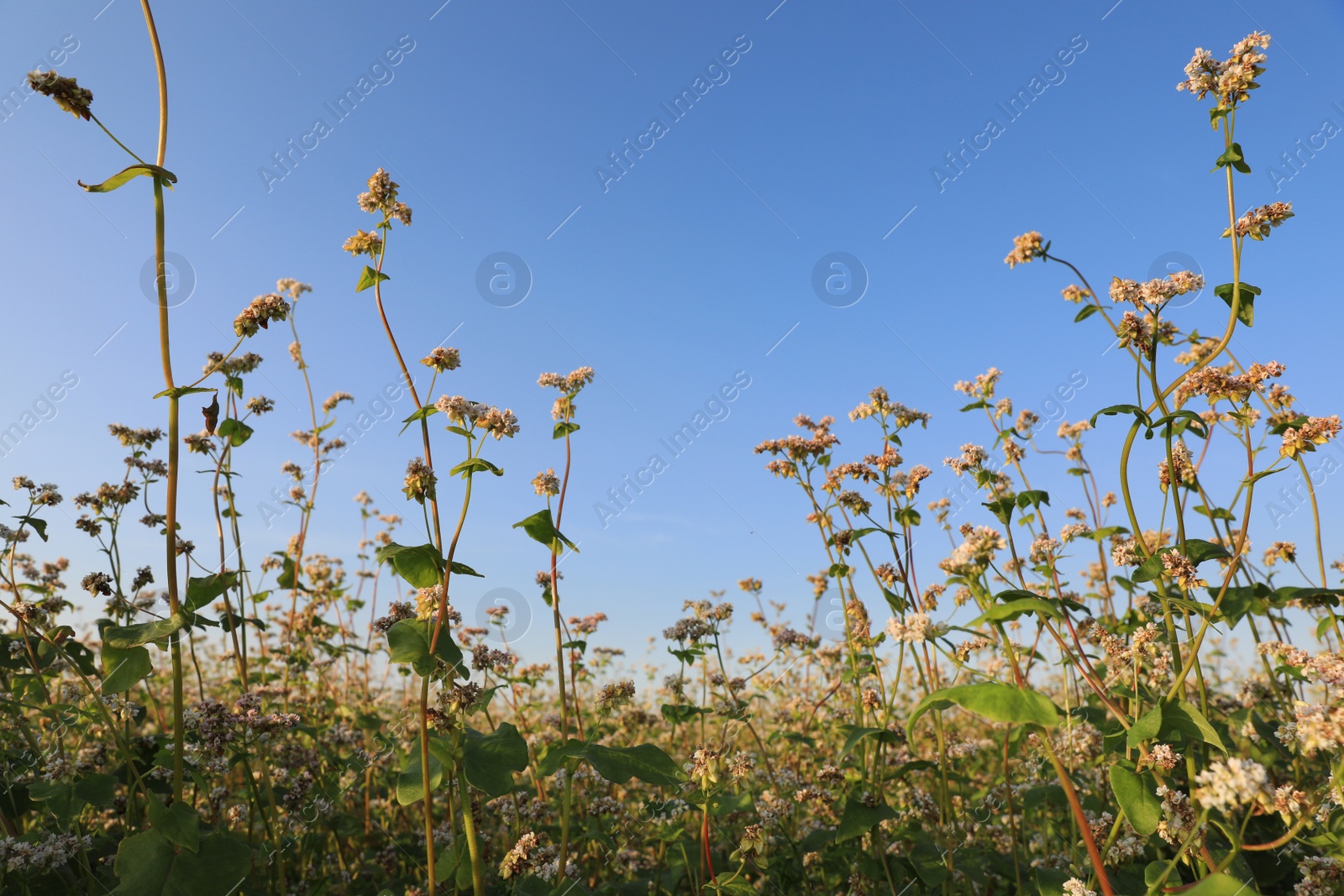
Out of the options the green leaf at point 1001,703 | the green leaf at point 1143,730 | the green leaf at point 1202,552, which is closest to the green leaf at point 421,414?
the green leaf at point 1001,703

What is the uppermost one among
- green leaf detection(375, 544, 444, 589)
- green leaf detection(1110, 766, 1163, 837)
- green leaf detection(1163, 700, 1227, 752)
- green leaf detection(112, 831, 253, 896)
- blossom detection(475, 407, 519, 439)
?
blossom detection(475, 407, 519, 439)

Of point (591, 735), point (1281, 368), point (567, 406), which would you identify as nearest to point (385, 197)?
point (567, 406)

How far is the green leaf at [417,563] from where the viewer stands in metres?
2.92

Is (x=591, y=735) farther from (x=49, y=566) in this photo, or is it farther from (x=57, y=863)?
(x=49, y=566)

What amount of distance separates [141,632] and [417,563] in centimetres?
108

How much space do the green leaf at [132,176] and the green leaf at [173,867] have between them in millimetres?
2586

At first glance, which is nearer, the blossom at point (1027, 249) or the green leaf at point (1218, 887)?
the green leaf at point (1218, 887)

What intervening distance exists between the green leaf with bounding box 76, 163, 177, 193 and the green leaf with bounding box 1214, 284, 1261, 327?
506 cm

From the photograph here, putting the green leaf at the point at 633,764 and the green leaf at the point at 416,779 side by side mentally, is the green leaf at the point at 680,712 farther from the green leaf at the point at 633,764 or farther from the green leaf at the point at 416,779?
the green leaf at the point at 416,779

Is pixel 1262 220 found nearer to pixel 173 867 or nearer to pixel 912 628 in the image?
pixel 912 628

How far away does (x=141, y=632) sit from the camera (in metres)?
2.79

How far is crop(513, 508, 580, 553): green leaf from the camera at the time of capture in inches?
130

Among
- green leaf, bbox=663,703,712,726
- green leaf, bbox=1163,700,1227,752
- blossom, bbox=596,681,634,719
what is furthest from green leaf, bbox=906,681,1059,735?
green leaf, bbox=663,703,712,726

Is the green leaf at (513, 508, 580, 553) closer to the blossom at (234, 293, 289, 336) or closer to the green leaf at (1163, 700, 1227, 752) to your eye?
the blossom at (234, 293, 289, 336)
